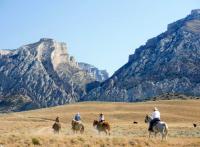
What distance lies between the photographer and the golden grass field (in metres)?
34.3

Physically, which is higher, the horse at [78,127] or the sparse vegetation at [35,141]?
the horse at [78,127]

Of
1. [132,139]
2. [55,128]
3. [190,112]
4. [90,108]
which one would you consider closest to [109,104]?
[90,108]

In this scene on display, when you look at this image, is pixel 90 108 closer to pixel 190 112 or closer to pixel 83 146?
pixel 190 112

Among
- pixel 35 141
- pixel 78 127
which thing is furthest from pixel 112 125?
pixel 35 141

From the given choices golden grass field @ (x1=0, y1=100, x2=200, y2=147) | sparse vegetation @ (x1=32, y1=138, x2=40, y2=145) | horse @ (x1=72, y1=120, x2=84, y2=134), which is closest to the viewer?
sparse vegetation @ (x1=32, y1=138, x2=40, y2=145)

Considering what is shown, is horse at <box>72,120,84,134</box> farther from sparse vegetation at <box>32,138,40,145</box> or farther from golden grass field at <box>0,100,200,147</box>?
sparse vegetation at <box>32,138,40,145</box>

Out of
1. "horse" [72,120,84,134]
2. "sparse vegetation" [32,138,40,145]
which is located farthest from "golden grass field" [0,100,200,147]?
"horse" [72,120,84,134]

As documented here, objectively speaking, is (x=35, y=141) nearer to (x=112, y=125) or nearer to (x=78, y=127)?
(x=78, y=127)

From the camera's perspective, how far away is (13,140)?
33.6 metres

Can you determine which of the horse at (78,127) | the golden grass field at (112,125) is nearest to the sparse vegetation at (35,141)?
the golden grass field at (112,125)

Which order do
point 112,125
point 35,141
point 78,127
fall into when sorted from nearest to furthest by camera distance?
point 35,141
point 78,127
point 112,125

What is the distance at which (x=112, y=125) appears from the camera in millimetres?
87188

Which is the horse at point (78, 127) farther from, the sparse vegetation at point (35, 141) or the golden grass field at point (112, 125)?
the sparse vegetation at point (35, 141)

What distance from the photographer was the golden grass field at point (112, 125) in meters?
34.3
